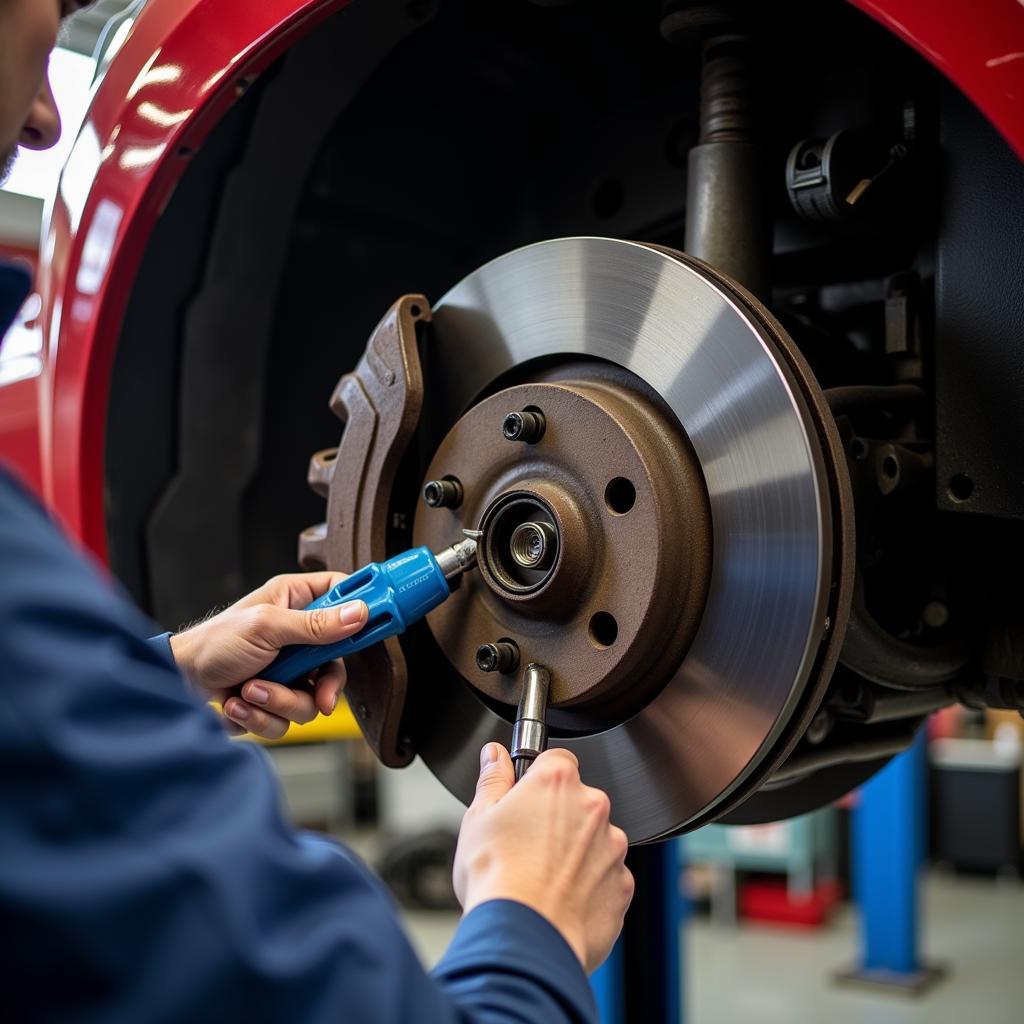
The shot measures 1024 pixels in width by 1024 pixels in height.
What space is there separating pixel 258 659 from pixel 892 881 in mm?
3553

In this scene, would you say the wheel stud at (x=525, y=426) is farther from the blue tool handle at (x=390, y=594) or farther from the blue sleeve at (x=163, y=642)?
the blue sleeve at (x=163, y=642)

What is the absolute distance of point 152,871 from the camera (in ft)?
1.28

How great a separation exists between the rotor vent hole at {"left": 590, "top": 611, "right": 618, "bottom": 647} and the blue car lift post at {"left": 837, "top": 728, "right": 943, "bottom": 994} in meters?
3.42

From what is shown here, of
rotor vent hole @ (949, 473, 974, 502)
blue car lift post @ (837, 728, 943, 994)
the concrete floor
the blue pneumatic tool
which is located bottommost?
the concrete floor

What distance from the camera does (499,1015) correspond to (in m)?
0.48

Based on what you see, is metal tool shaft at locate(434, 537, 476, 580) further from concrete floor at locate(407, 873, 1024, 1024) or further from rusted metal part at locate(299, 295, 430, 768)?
concrete floor at locate(407, 873, 1024, 1024)

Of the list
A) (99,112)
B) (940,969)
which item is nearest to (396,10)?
(99,112)

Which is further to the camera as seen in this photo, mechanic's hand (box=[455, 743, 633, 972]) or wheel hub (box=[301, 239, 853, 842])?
wheel hub (box=[301, 239, 853, 842])

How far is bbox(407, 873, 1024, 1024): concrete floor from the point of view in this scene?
3.65 metres

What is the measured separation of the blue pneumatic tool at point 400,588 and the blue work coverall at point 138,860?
315 mm

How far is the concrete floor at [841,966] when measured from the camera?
3654 millimetres

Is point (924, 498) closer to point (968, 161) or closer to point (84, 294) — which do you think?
point (968, 161)

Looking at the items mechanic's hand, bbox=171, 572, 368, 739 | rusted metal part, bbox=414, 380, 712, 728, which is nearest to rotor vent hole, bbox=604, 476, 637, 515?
rusted metal part, bbox=414, 380, 712, 728

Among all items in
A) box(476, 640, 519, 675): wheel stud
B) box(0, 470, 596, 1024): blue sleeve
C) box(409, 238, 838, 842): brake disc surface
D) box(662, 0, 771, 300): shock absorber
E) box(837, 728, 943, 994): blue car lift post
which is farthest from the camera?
box(837, 728, 943, 994): blue car lift post
